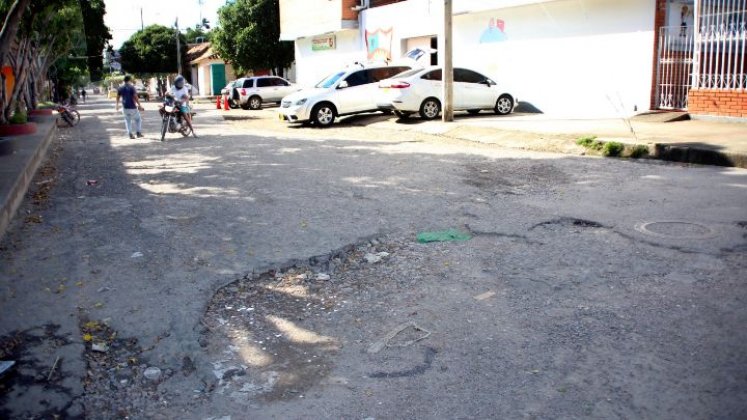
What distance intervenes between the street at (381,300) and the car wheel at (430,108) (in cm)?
981

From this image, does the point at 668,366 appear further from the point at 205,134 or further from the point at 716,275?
the point at 205,134

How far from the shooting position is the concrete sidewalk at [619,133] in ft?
34.6

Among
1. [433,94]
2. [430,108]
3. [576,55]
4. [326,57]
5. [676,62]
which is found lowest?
[430,108]

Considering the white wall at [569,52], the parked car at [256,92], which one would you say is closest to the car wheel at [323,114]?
the white wall at [569,52]

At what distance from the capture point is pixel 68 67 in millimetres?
53688

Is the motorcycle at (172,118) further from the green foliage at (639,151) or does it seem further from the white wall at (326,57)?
the white wall at (326,57)

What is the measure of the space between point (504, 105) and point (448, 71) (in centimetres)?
308

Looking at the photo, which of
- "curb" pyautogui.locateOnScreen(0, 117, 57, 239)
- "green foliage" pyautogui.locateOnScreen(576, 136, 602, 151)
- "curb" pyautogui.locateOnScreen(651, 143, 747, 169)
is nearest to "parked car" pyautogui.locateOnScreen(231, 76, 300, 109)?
"curb" pyautogui.locateOnScreen(0, 117, 57, 239)

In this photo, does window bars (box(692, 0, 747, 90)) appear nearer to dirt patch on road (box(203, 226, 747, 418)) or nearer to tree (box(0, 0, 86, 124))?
dirt patch on road (box(203, 226, 747, 418))

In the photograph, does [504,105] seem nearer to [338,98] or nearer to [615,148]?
[338,98]

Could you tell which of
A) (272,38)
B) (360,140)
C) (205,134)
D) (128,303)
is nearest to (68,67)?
(272,38)

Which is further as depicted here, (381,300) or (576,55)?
(576,55)

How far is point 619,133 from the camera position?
13078mm

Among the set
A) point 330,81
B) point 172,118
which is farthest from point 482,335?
point 330,81
